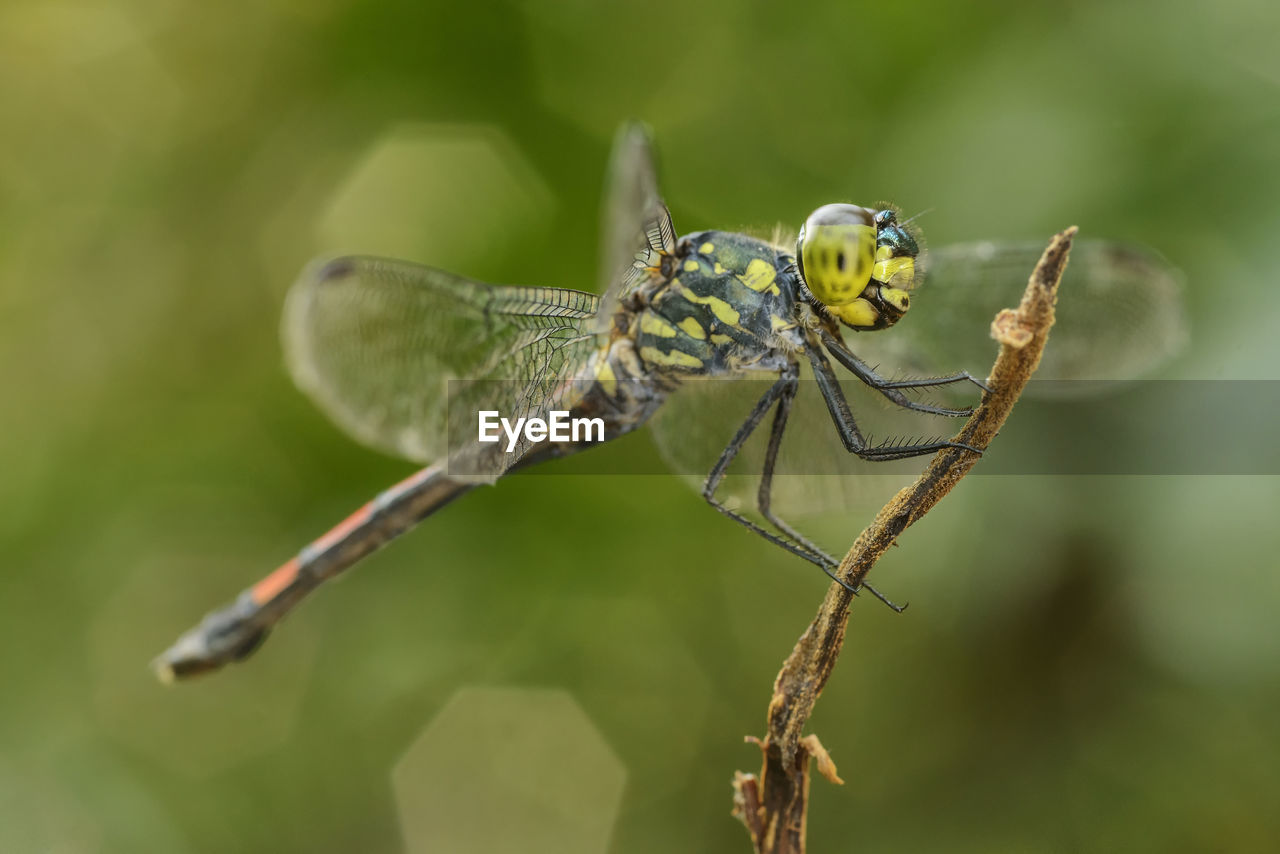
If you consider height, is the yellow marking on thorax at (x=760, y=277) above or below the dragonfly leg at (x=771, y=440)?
above

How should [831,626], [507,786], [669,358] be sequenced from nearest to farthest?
[831,626], [669,358], [507,786]

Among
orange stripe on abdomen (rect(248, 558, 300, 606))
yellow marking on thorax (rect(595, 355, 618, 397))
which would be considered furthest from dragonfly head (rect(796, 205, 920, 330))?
orange stripe on abdomen (rect(248, 558, 300, 606))

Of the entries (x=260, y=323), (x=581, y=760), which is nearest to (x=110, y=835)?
(x=581, y=760)

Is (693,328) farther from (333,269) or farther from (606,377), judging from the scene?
(333,269)

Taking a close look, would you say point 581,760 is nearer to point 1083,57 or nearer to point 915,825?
point 915,825

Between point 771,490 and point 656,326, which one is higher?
point 656,326

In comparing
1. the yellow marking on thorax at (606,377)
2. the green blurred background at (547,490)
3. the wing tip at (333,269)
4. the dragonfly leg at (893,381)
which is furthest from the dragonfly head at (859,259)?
the wing tip at (333,269)

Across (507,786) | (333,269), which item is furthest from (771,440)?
(507,786)

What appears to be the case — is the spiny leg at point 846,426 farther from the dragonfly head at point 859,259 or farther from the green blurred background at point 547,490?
the green blurred background at point 547,490
